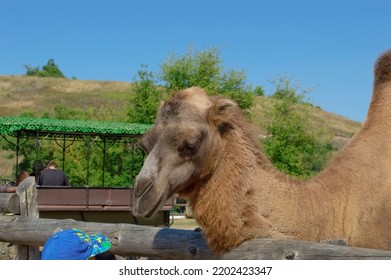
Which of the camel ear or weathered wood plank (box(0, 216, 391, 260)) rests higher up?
the camel ear

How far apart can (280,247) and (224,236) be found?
1.07 ft

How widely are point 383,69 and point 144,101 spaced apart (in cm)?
2971

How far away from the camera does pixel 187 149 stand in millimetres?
A: 3881

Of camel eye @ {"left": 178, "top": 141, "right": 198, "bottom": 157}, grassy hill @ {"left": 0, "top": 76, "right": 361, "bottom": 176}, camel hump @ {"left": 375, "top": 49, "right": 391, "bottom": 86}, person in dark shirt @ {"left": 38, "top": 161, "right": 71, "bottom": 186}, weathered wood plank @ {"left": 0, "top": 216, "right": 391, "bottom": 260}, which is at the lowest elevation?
weathered wood plank @ {"left": 0, "top": 216, "right": 391, "bottom": 260}

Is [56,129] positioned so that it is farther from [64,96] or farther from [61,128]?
[64,96]

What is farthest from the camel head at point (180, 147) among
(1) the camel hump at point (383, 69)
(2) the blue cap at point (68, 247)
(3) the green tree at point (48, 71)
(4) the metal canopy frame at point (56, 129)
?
(3) the green tree at point (48, 71)

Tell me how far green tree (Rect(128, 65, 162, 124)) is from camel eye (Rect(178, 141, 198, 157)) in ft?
89.5

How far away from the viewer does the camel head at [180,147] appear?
3.73 m

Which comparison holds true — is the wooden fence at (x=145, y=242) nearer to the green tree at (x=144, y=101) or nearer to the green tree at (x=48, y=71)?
the green tree at (x=144, y=101)

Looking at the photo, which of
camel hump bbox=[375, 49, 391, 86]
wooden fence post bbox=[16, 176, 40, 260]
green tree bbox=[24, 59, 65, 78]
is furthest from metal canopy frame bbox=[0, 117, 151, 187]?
green tree bbox=[24, 59, 65, 78]

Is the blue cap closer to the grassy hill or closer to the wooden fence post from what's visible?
the wooden fence post

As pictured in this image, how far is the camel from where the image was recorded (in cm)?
385

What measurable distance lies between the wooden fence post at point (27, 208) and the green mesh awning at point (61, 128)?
31.0ft
